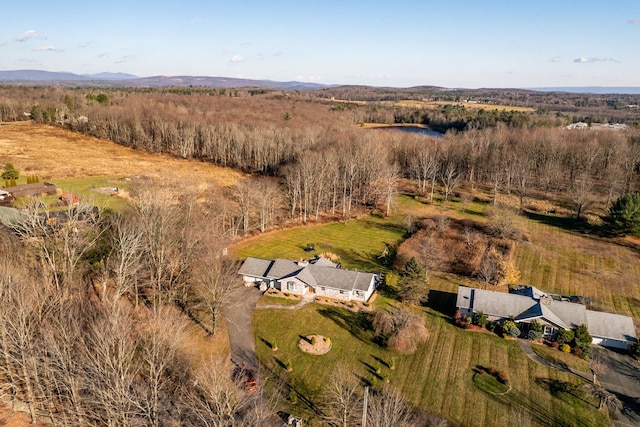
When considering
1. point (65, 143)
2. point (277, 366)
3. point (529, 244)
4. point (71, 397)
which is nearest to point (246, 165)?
point (65, 143)

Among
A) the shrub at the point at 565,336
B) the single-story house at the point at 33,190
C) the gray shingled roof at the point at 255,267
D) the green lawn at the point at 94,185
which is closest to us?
the shrub at the point at 565,336

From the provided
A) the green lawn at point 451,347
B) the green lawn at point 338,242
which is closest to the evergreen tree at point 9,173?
the green lawn at point 338,242

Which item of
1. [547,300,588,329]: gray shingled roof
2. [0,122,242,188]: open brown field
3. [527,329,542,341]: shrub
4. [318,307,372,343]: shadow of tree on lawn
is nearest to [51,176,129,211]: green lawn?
[0,122,242,188]: open brown field

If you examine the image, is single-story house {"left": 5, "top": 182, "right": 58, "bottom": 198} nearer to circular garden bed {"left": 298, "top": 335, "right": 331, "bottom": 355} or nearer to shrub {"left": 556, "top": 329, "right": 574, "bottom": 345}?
circular garden bed {"left": 298, "top": 335, "right": 331, "bottom": 355}

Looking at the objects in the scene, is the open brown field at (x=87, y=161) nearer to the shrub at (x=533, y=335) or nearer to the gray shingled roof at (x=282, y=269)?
the gray shingled roof at (x=282, y=269)

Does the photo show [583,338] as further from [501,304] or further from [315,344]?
[315,344]

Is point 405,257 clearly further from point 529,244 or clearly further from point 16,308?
point 16,308

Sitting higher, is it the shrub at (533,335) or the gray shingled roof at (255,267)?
the gray shingled roof at (255,267)
